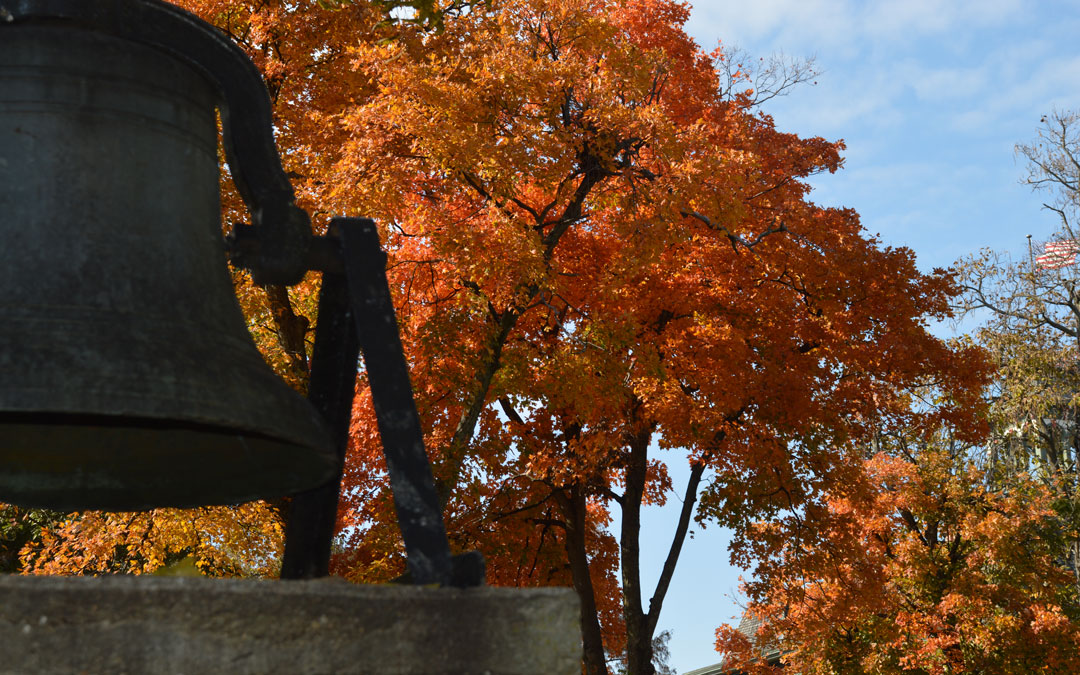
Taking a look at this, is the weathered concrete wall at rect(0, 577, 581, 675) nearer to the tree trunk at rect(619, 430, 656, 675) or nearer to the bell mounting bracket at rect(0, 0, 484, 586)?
the bell mounting bracket at rect(0, 0, 484, 586)

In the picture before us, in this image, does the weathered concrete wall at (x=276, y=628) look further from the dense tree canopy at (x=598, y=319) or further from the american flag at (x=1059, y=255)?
the american flag at (x=1059, y=255)

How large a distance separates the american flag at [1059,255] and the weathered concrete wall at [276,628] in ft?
82.5

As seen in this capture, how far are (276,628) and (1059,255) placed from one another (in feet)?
84.8

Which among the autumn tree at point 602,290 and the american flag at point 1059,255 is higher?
the american flag at point 1059,255

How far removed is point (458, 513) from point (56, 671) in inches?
516

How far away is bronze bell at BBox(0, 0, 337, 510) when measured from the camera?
242 cm

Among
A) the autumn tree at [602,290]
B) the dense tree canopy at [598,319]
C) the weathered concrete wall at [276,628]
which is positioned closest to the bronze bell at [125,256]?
the weathered concrete wall at [276,628]

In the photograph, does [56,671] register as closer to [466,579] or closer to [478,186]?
[466,579]

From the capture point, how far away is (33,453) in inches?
131

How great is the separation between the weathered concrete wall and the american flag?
25.2 metres

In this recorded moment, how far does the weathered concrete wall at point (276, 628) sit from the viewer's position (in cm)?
198

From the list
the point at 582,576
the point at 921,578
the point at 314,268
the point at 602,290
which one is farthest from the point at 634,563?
the point at 314,268

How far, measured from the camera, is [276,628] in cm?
211

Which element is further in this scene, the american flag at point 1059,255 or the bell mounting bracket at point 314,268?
the american flag at point 1059,255
